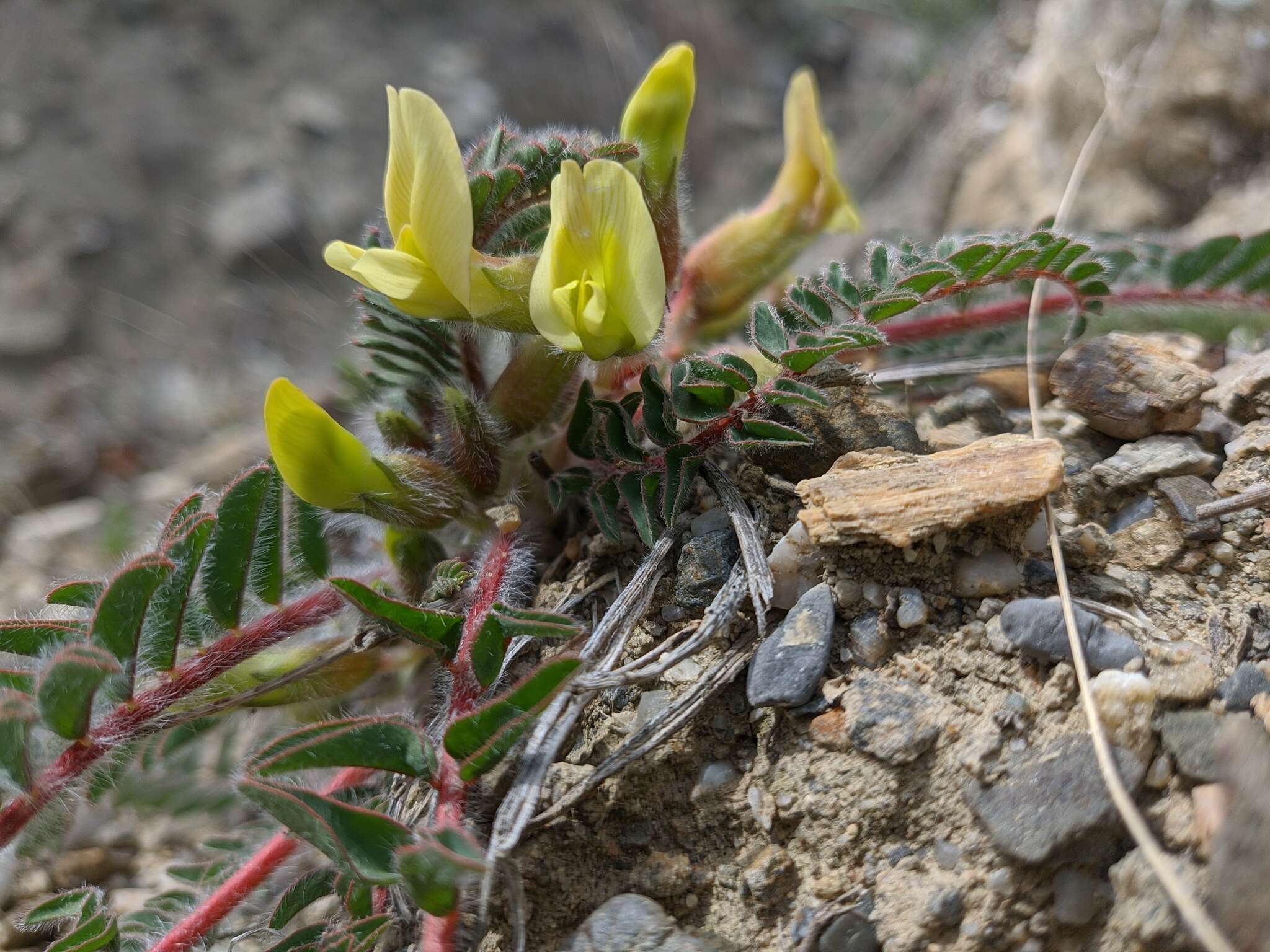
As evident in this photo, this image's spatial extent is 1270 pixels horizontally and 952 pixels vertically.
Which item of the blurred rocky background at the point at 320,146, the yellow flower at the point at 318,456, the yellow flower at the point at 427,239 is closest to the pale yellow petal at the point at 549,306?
the yellow flower at the point at 427,239

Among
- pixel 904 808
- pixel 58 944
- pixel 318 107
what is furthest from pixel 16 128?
pixel 904 808

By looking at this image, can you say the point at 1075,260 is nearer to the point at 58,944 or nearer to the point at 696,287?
→ the point at 696,287

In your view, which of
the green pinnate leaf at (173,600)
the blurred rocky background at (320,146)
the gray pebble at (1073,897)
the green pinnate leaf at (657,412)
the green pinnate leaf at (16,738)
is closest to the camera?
the gray pebble at (1073,897)

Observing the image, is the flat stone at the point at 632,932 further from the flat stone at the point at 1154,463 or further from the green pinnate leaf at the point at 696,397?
the flat stone at the point at 1154,463

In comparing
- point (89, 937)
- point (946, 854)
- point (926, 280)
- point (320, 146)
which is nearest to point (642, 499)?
point (926, 280)

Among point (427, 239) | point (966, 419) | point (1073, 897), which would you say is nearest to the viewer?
point (1073, 897)

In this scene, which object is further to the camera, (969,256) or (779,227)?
(779,227)

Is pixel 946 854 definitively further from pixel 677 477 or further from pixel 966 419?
pixel 966 419
